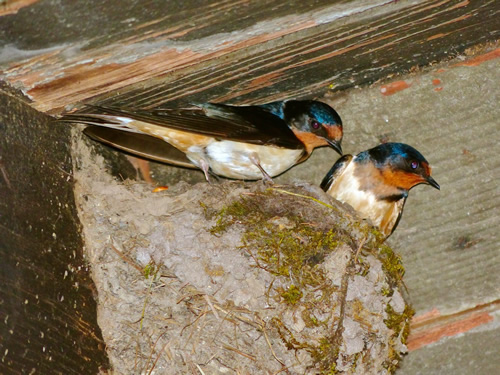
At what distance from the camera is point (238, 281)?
10.5 feet

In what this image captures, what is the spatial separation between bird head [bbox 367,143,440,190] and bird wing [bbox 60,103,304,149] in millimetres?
413

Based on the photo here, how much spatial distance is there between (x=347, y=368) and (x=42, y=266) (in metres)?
1.29

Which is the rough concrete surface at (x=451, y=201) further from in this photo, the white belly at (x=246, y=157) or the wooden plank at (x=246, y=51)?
the white belly at (x=246, y=157)

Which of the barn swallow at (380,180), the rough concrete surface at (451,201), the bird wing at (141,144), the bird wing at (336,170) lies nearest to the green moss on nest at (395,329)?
the rough concrete surface at (451,201)

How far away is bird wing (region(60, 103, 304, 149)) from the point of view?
320 cm

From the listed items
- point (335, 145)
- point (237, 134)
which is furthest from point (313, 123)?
point (237, 134)

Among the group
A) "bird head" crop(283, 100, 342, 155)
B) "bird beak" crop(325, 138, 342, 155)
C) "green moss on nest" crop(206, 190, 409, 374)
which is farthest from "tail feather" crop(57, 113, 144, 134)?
"bird beak" crop(325, 138, 342, 155)

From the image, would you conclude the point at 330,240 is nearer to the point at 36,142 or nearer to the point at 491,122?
the point at 491,122

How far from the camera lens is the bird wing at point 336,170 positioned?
12.8 feet

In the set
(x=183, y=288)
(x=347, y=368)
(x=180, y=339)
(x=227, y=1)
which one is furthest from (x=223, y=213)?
(x=227, y=1)

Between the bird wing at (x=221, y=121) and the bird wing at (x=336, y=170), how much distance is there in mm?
213

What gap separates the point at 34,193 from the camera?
113 inches

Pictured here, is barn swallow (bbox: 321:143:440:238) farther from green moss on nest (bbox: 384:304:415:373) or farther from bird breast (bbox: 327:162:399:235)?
green moss on nest (bbox: 384:304:415:373)

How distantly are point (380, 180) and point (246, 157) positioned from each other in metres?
0.77
